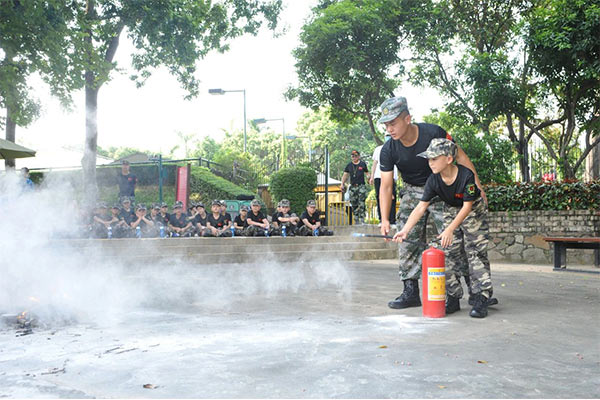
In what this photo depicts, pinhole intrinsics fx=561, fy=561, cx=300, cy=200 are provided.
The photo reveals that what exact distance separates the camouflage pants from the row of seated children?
7992mm

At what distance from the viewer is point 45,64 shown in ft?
32.3

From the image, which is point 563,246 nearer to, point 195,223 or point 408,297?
point 408,297

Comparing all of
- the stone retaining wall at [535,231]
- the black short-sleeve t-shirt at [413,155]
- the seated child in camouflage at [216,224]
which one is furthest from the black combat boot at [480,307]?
the seated child in camouflage at [216,224]

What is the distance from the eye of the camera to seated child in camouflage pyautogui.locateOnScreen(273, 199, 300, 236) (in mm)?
13186

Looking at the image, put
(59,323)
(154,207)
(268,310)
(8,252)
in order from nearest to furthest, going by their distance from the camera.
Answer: (59,323), (268,310), (8,252), (154,207)

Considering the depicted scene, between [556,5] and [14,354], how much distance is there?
13.3 meters

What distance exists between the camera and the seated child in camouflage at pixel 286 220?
43.3 feet

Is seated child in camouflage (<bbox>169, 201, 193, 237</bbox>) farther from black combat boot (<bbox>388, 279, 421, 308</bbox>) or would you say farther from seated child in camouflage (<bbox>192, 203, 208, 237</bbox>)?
black combat boot (<bbox>388, 279, 421, 308</bbox>)

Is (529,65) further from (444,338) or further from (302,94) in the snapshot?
(444,338)

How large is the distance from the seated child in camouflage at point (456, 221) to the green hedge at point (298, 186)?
13.1 m

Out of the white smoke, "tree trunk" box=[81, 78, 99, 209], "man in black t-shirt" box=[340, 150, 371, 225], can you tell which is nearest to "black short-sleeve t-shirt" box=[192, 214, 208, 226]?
the white smoke

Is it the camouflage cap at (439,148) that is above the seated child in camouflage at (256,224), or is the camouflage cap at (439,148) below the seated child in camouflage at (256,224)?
above

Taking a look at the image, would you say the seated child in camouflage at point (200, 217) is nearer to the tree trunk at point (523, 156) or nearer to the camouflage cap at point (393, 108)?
the tree trunk at point (523, 156)

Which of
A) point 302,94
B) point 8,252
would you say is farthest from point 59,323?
point 302,94
